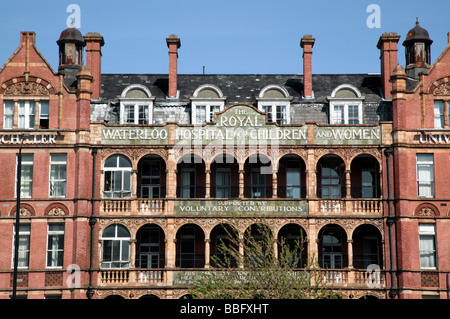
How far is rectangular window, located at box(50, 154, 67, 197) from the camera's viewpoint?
154ft

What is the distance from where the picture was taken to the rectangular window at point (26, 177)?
46.8 metres

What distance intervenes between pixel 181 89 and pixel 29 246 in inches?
554

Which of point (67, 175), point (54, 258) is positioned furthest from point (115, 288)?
point (67, 175)

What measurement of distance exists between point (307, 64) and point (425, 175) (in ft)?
34.3

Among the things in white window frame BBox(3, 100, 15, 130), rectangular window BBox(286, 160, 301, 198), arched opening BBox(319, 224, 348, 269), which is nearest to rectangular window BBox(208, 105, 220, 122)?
rectangular window BBox(286, 160, 301, 198)

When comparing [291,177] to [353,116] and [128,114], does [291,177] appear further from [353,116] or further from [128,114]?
[128,114]

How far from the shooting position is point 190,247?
48.0 metres

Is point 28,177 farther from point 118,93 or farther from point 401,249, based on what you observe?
point 401,249

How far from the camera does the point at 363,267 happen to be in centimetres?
4738

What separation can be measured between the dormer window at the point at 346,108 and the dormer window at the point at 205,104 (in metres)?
6.87

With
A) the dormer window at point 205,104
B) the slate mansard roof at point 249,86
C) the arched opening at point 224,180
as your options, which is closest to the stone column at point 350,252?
the arched opening at point 224,180

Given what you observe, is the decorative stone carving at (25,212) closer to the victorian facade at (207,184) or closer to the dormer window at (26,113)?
the victorian facade at (207,184)

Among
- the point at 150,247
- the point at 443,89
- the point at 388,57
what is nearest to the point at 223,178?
the point at 150,247
